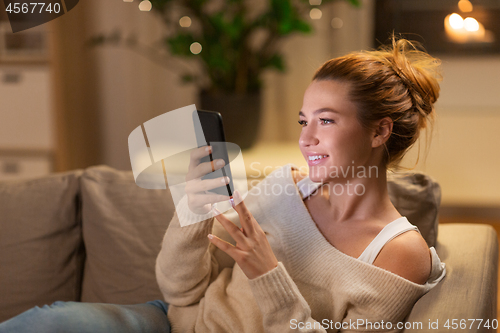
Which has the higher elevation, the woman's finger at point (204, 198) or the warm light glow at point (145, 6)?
the warm light glow at point (145, 6)

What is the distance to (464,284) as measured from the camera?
787mm

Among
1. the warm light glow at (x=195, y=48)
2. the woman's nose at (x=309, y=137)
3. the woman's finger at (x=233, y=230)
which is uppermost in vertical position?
the warm light glow at (x=195, y=48)

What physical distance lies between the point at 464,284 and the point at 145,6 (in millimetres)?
2042

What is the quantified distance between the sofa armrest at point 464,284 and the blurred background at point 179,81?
0.90m

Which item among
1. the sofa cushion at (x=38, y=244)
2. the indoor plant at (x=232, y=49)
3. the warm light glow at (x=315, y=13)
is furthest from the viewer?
the warm light glow at (x=315, y=13)

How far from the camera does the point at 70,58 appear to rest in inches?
87.4

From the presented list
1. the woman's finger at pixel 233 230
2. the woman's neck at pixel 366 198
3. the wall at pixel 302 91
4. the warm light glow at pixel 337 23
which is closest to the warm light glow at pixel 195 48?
the wall at pixel 302 91

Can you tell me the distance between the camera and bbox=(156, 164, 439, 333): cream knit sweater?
72 centimetres

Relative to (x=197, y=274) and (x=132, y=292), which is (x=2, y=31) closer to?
(x=132, y=292)

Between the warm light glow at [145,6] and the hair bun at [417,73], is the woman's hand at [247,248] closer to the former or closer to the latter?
the hair bun at [417,73]

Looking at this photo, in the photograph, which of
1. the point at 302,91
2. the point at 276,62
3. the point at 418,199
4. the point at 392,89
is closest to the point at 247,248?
the point at 392,89

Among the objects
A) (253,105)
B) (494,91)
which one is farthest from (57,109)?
(494,91)

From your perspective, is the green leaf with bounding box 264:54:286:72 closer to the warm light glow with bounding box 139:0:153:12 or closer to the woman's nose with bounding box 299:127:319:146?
the warm light glow with bounding box 139:0:153:12

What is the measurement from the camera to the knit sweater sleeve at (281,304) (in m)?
0.71
